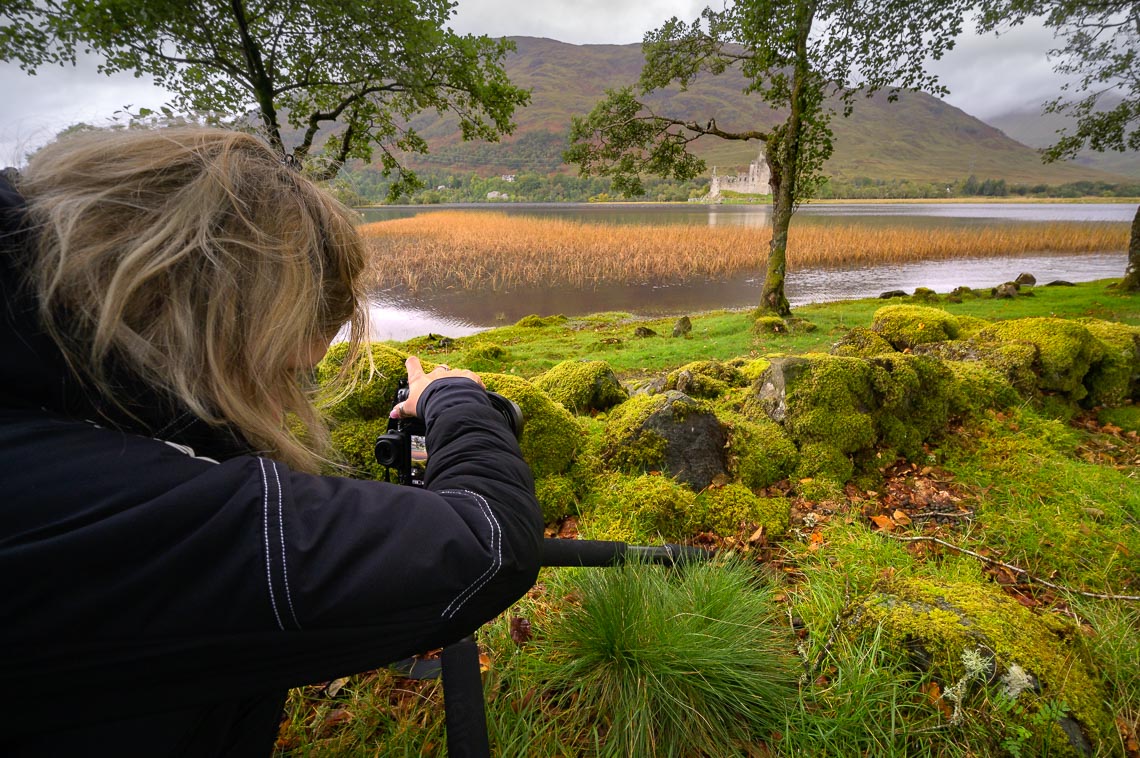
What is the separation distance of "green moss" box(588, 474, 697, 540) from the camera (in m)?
1.35

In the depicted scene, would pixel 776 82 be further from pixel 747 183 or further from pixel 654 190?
pixel 747 183

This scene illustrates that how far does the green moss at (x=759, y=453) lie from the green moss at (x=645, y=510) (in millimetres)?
483

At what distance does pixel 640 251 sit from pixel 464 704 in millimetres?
22052

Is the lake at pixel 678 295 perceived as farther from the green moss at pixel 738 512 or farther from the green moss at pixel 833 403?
the green moss at pixel 738 512

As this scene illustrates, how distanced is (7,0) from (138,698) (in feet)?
34.2

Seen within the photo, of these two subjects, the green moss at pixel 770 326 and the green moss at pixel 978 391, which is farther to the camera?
the green moss at pixel 770 326

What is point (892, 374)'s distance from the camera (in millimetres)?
3715

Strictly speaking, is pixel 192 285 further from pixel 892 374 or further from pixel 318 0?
pixel 318 0

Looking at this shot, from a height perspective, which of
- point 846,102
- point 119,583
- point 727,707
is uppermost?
point 846,102

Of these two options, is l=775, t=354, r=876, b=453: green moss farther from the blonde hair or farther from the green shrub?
the blonde hair

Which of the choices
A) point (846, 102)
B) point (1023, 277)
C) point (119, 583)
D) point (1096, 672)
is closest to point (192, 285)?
point (119, 583)

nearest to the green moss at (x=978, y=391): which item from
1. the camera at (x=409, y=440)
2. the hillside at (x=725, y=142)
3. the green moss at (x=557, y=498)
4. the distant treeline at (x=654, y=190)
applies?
the green moss at (x=557, y=498)

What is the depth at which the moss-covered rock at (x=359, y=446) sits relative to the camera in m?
2.99

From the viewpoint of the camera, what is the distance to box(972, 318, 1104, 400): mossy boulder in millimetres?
4418
